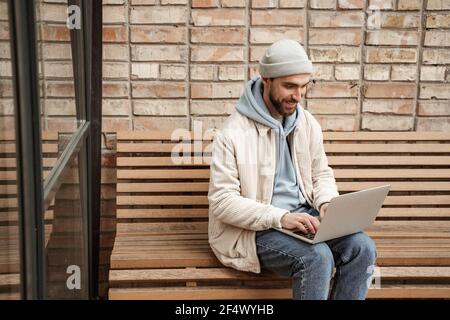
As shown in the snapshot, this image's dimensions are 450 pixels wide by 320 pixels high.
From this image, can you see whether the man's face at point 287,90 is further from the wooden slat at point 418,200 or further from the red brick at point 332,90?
the wooden slat at point 418,200

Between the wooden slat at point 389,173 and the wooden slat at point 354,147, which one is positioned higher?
the wooden slat at point 354,147

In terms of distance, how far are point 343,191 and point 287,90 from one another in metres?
0.90

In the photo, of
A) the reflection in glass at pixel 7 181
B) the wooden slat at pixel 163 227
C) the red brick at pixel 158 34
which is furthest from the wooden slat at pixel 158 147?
the reflection in glass at pixel 7 181

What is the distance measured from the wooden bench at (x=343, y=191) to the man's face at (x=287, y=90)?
720 mm

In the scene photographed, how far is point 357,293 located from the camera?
2584mm

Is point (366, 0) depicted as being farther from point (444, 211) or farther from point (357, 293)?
point (357, 293)

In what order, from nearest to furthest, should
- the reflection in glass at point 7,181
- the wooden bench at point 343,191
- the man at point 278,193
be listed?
the reflection in glass at point 7,181 < the man at point 278,193 < the wooden bench at point 343,191

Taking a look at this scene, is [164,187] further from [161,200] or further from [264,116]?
[264,116]

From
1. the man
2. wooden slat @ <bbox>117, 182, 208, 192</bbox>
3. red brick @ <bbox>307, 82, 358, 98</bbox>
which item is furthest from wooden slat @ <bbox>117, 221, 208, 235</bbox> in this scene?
red brick @ <bbox>307, 82, 358, 98</bbox>

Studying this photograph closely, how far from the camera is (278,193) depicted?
2818 mm

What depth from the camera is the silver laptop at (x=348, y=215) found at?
7.77 ft

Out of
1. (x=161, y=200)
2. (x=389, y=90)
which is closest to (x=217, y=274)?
(x=161, y=200)

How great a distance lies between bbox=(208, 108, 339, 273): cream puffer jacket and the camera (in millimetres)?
2582

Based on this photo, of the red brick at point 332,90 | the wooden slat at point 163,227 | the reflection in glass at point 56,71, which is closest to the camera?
the reflection in glass at point 56,71
